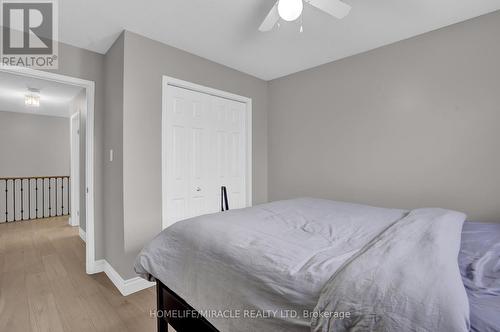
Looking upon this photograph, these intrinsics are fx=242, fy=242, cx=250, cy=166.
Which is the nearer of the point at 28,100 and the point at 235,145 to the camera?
the point at 235,145

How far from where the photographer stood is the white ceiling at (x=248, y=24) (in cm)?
192

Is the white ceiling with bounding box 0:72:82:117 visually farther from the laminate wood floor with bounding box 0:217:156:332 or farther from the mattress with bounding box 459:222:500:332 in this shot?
the mattress with bounding box 459:222:500:332

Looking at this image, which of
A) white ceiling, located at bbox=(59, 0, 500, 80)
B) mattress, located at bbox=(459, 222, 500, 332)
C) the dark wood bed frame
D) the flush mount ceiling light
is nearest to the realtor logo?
white ceiling, located at bbox=(59, 0, 500, 80)

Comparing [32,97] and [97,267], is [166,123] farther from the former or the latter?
[32,97]

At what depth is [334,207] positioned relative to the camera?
1.96 m

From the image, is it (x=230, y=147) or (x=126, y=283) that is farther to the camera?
(x=230, y=147)

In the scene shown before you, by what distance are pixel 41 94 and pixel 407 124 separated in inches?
212

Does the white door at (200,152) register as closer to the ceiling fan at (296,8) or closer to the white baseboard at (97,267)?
the white baseboard at (97,267)

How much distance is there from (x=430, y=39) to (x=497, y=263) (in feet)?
7.12

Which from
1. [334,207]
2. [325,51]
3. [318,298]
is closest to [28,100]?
[325,51]

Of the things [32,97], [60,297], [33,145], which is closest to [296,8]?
[60,297]

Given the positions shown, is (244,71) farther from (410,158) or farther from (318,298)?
(318,298)

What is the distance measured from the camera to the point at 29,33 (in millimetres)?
2244

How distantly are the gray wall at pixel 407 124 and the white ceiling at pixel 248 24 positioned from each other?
214 mm
